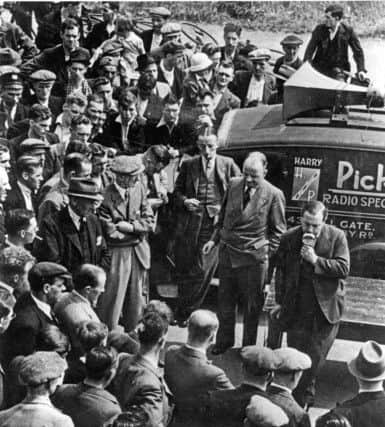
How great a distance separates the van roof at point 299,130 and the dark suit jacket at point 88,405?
1.68 meters

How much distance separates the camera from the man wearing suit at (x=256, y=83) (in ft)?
18.7

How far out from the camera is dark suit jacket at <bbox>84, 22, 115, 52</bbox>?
603 centimetres

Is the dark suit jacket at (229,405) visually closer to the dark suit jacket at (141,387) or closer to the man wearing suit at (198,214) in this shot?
the dark suit jacket at (141,387)

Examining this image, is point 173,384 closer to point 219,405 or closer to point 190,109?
point 219,405

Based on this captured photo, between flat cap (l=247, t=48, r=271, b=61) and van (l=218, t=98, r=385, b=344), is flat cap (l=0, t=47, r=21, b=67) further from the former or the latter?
van (l=218, t=98, r=385, b=344)

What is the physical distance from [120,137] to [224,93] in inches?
27.1

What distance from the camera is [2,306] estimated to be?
5.18 metres

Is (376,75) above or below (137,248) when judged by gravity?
above

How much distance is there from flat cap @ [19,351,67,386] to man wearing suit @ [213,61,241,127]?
6.08 ft

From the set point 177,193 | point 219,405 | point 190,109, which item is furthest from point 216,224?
point 219,405

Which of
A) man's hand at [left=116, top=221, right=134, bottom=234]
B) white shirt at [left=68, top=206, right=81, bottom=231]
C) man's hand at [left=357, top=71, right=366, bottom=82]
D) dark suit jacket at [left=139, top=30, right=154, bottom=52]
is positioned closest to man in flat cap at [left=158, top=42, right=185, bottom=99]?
dark suit jacket at [left=139, top=30, right=154, bottom=52]

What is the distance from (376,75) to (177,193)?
4.38ft

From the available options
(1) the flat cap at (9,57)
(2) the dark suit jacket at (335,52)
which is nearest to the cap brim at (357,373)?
(2) the dark suit jacket at (335,52)

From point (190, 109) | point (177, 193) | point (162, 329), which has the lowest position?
point (162, 329)
